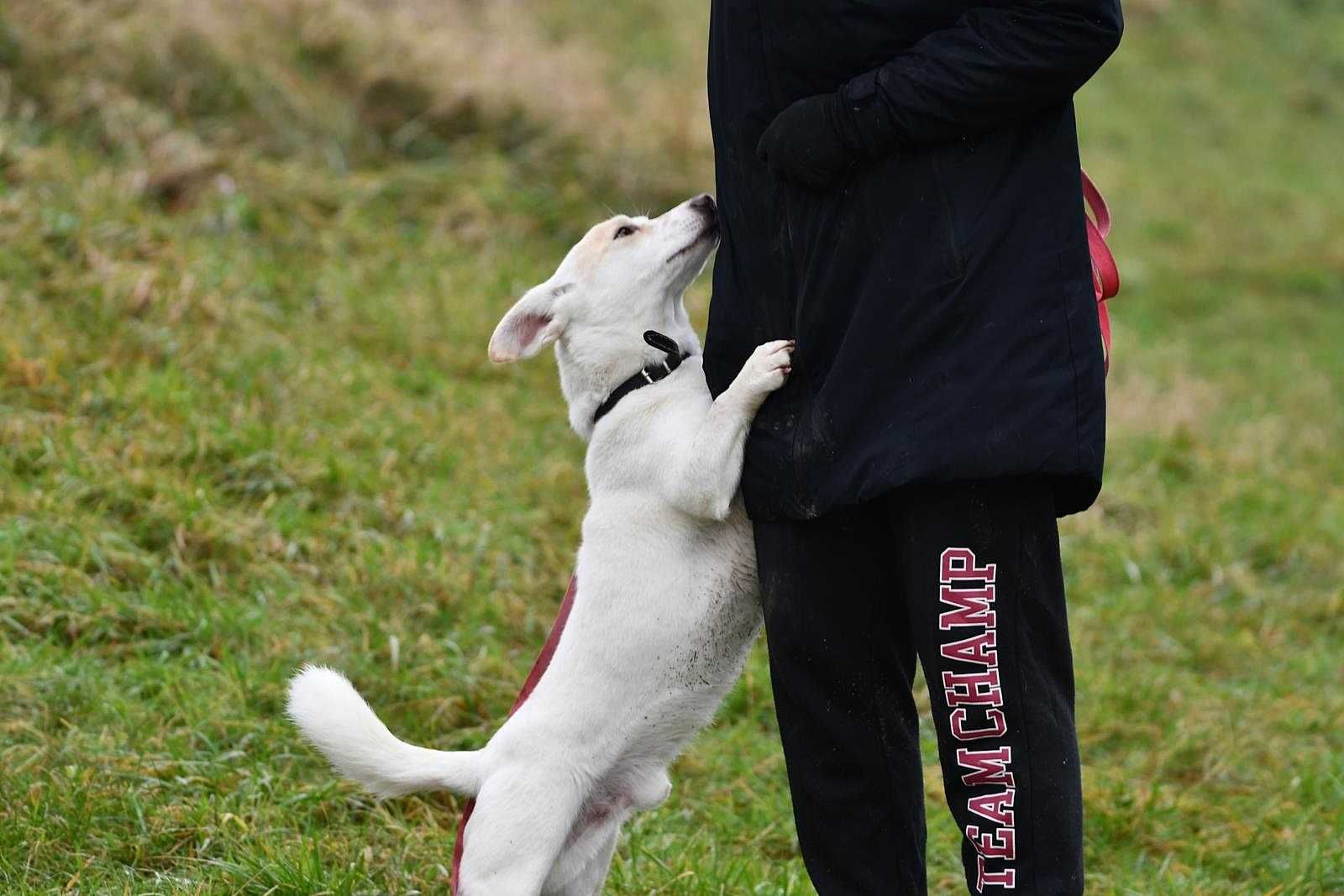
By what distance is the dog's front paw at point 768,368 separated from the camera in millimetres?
2332

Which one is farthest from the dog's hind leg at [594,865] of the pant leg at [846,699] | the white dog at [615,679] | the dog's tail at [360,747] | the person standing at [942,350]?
the person standing at [942,350]

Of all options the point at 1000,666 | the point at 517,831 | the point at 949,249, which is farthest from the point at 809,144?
the point at 517,831

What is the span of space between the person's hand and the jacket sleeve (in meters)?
0.04

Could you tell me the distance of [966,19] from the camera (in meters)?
2.05

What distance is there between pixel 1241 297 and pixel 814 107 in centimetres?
916

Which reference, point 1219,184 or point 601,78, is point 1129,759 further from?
point 1219,184

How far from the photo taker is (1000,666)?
6.95 ft

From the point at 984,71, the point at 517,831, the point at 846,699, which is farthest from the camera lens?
the point at 517,831

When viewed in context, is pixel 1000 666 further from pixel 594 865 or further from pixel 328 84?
pixel 328 84

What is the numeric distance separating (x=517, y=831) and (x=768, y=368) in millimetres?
962

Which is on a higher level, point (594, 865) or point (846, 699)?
point (846, 699)

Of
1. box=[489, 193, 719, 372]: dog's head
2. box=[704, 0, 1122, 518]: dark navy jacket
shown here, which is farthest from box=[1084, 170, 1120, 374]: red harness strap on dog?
box=[489, 193, 719, 372]: dog's head

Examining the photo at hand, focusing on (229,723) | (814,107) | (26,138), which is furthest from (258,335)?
(814,107)

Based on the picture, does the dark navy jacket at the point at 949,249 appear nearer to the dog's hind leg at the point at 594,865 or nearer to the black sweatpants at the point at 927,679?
the black sweatpants at the point at 927,679
